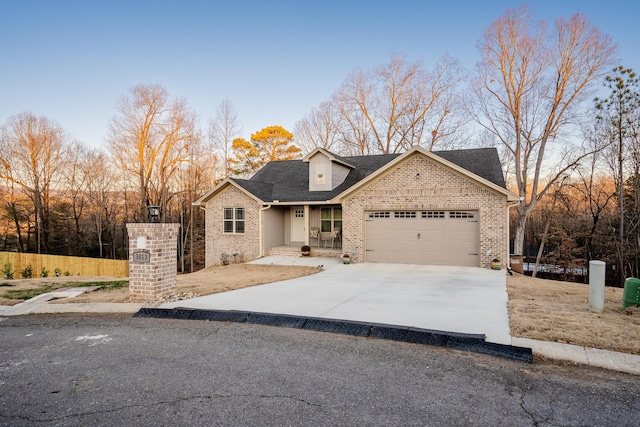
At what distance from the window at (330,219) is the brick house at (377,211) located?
0.05 m

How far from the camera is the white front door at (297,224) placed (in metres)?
19.5

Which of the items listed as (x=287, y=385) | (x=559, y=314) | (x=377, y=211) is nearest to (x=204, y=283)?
(x=287, y=385)

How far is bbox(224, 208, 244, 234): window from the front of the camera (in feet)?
61.3

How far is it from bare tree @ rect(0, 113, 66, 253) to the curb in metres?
29.3

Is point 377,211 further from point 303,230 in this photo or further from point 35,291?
point 35,291

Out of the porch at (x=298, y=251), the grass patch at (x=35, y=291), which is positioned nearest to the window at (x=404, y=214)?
the porch at (x=298, y=251)

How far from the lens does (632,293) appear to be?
6723mm

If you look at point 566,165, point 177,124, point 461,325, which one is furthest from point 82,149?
point 566,165

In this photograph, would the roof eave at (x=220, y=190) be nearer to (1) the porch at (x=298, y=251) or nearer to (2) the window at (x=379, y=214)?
(1) the porch at (x=298, y=251)

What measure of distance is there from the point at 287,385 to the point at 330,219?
14807 millimetres

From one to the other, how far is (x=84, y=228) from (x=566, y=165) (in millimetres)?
39448

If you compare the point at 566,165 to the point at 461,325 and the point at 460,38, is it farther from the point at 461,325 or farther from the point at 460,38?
the point at 461,325

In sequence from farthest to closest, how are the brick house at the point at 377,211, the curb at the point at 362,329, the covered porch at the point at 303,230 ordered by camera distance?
the covered porch at the point at 303,230, the brick house at the point at 377,211, the curb at the point at 362,329

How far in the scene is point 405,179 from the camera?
1504 centimetres
